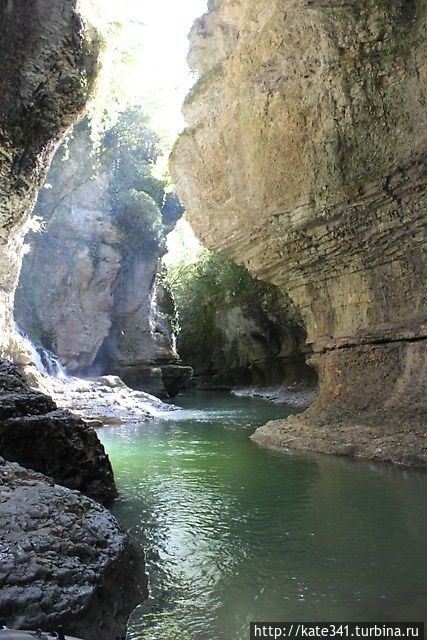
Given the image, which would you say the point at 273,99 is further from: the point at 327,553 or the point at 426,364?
the point at 327,553

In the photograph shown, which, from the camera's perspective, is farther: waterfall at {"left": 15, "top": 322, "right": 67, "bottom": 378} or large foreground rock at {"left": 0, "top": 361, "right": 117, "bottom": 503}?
waterfall at {"left": 15, "top": 322, "right": 67, "bottom": 378}

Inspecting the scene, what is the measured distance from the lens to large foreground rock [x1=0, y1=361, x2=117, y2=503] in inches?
164

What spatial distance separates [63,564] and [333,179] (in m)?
6.29

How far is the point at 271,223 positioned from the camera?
816 cm

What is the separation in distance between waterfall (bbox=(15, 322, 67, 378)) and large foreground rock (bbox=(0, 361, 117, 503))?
1216 centimetres

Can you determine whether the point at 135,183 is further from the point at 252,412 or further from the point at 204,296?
the point at 252,412

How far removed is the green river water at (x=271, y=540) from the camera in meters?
2.41

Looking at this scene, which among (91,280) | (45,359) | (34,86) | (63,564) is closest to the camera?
(63,564)

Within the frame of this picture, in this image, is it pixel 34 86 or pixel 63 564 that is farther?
pixel 34 86

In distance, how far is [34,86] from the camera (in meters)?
8.45

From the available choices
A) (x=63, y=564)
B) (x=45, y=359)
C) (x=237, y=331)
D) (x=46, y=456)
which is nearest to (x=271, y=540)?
(x=63, y=564)

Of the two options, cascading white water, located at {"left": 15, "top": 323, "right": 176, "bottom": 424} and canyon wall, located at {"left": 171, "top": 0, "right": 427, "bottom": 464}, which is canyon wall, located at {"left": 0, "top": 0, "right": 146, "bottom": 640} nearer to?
canyon wall, located at {"left": 171, "top": 0, "right": 427, "bottom": 464}

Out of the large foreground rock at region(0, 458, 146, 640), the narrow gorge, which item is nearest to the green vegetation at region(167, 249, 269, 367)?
the narrow gorge

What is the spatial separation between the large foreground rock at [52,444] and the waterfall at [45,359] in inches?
479
